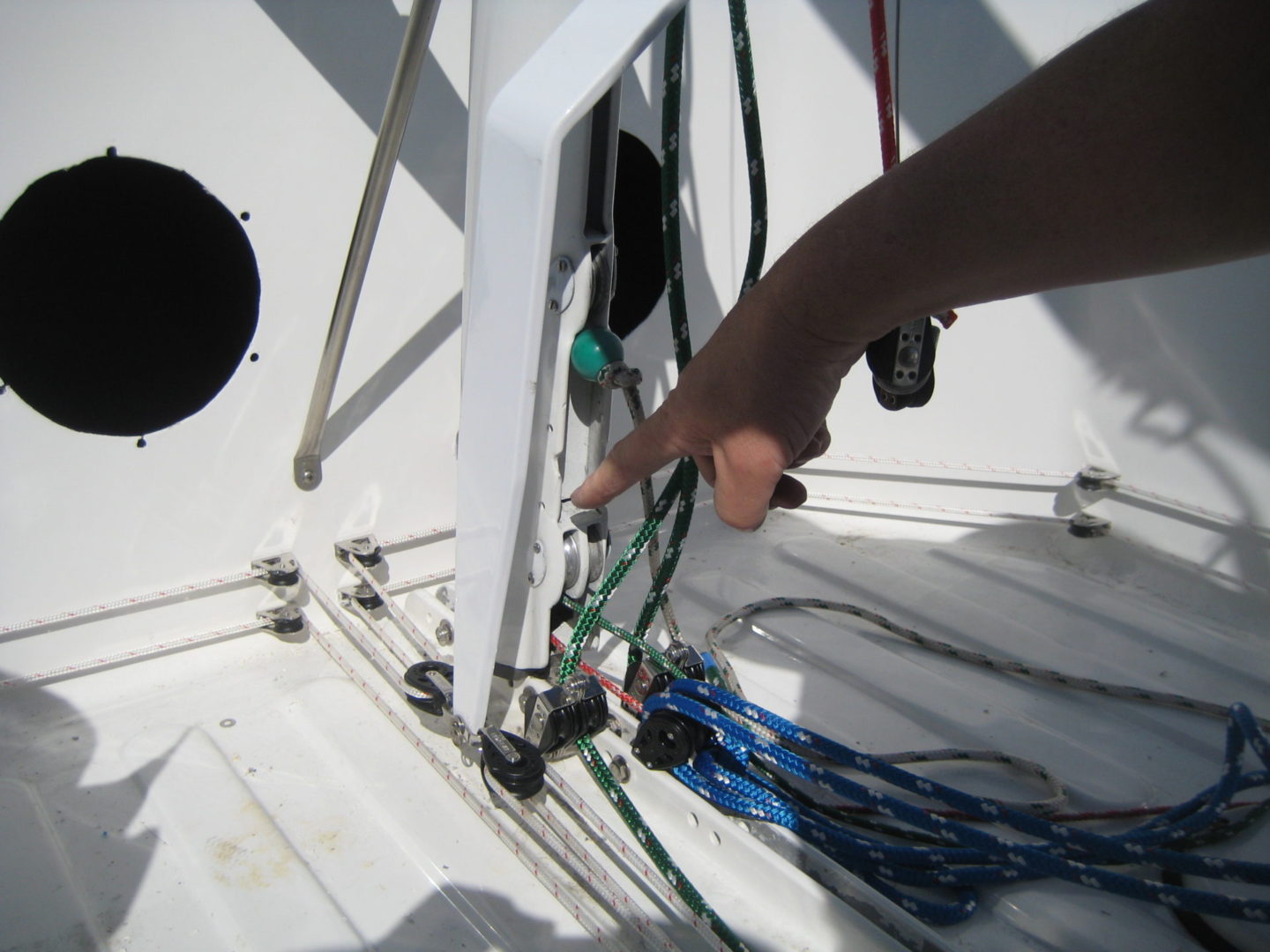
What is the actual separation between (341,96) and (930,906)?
128cm

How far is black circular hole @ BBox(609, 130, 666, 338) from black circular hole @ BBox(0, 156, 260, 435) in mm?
635

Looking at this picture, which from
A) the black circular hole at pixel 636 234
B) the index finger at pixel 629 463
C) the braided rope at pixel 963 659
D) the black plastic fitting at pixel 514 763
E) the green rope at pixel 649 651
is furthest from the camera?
the black circular hole at pixel 636 234

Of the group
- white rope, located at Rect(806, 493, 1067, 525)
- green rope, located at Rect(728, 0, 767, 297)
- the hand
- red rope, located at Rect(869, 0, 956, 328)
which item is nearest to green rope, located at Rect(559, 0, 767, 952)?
green rope, located at Rect(728, 0, 767, 297)

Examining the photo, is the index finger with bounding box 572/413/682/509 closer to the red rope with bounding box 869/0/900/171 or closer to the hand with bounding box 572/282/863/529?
the hand with bounding box 572/282/863/529

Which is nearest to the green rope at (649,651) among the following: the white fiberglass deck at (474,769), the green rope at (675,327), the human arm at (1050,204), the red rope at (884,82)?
the green rope at (675,327)

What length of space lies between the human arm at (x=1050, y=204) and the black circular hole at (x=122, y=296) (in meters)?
0.86

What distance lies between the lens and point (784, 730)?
3.20 feet

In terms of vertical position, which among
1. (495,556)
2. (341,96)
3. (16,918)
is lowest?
(16,918)

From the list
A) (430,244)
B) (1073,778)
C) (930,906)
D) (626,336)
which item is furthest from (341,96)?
(1073,778)

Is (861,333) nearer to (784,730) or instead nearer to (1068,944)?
(784,730)

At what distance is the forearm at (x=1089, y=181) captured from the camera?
0.40 meters

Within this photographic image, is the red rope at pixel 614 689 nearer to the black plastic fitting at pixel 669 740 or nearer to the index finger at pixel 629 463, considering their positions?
the black plastic fitting at pixel 669 740

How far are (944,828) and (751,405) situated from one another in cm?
50

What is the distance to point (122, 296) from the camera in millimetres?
1124
